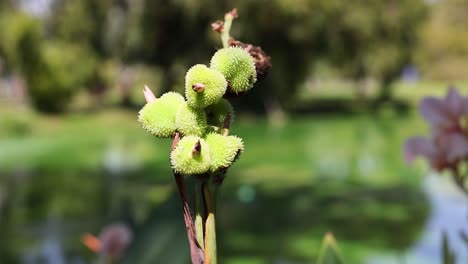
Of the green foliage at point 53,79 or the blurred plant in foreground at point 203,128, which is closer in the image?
the blurred plant in foreground at point 203,128

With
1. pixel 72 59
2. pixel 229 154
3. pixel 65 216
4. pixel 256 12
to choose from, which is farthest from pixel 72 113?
pixel 229 154

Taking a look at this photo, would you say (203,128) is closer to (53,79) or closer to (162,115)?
(162,115)

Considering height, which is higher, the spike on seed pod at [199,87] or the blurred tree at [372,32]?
the blurred tree at [372,32]

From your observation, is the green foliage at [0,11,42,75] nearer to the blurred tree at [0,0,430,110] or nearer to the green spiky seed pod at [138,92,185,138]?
the blurred tree at [0,0,430,110]

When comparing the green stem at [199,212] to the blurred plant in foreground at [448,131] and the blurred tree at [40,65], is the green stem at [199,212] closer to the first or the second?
A: the blurred plant in foreground at [448,131]

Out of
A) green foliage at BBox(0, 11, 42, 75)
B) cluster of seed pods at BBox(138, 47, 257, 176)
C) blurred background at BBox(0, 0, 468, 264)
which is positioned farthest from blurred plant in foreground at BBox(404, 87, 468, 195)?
green foliage at BBox(0, 11, 42, 75)

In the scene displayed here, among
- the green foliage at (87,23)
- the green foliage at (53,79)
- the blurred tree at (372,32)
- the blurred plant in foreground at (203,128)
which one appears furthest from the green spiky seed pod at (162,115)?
the green foliage at (87,23)

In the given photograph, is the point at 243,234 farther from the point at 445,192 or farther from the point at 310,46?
the point at 310,46
